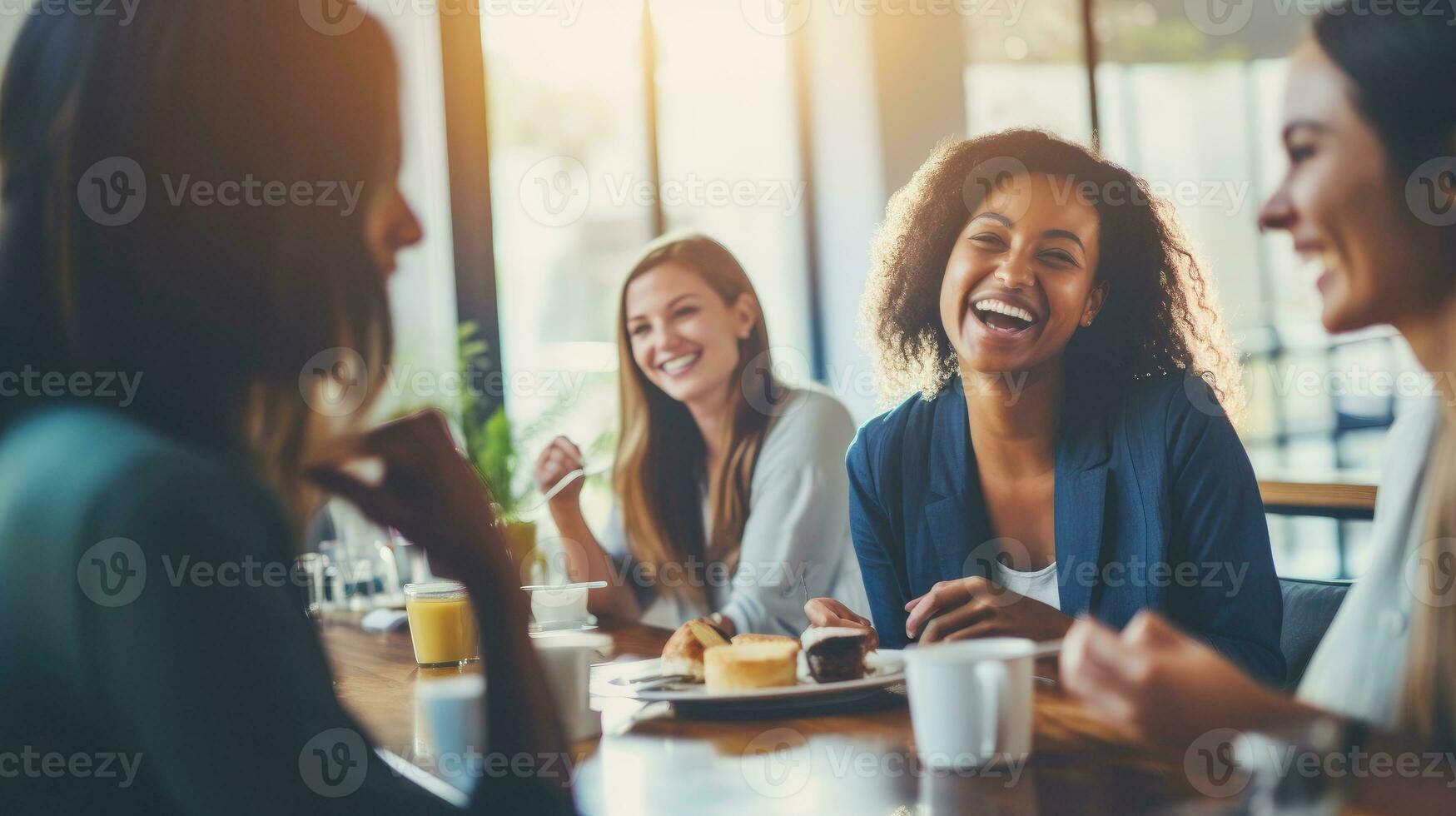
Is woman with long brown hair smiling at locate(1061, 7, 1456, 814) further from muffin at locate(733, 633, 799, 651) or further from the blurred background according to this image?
the blurred background

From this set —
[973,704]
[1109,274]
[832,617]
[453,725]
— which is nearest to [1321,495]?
[1109,274]

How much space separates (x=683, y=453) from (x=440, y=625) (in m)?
1.13

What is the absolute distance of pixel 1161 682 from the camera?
78 cm

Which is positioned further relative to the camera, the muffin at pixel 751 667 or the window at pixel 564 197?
the window at pixel 564 197

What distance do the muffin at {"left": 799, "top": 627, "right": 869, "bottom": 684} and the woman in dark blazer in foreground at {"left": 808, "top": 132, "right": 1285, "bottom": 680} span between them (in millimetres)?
266

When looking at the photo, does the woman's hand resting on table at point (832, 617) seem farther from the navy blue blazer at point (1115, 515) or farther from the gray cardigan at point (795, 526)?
the gray cardigan at point (795, 526)

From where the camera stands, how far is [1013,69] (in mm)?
3787

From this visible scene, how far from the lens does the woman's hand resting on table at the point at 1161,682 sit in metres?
0.78

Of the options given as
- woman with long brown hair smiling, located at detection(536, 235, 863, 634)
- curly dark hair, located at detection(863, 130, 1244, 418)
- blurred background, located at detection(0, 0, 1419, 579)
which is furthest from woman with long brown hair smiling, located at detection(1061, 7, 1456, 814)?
blurred background, located at detection(0, 0, 1419, 579)

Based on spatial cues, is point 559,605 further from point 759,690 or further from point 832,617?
point 759,690

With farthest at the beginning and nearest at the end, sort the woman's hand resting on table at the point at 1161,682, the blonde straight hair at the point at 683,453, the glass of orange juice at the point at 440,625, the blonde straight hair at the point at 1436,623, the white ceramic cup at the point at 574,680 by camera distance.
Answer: the blonde straight hair at the point at 683,453 < the glass of orange juice at the point at 440,625 < the white ceramic cup at the point at 574,680 < the blonde straight hair at the point at 1436,623 < the woman's hand resting on table at the point at 1161,682

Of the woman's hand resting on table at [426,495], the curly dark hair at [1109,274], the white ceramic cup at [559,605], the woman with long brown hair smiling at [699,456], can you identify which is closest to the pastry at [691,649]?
the woman's hand resting on table at [426,495]

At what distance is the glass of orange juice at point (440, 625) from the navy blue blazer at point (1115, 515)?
2.10 ft

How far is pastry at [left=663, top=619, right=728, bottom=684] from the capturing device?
4.24 feet
